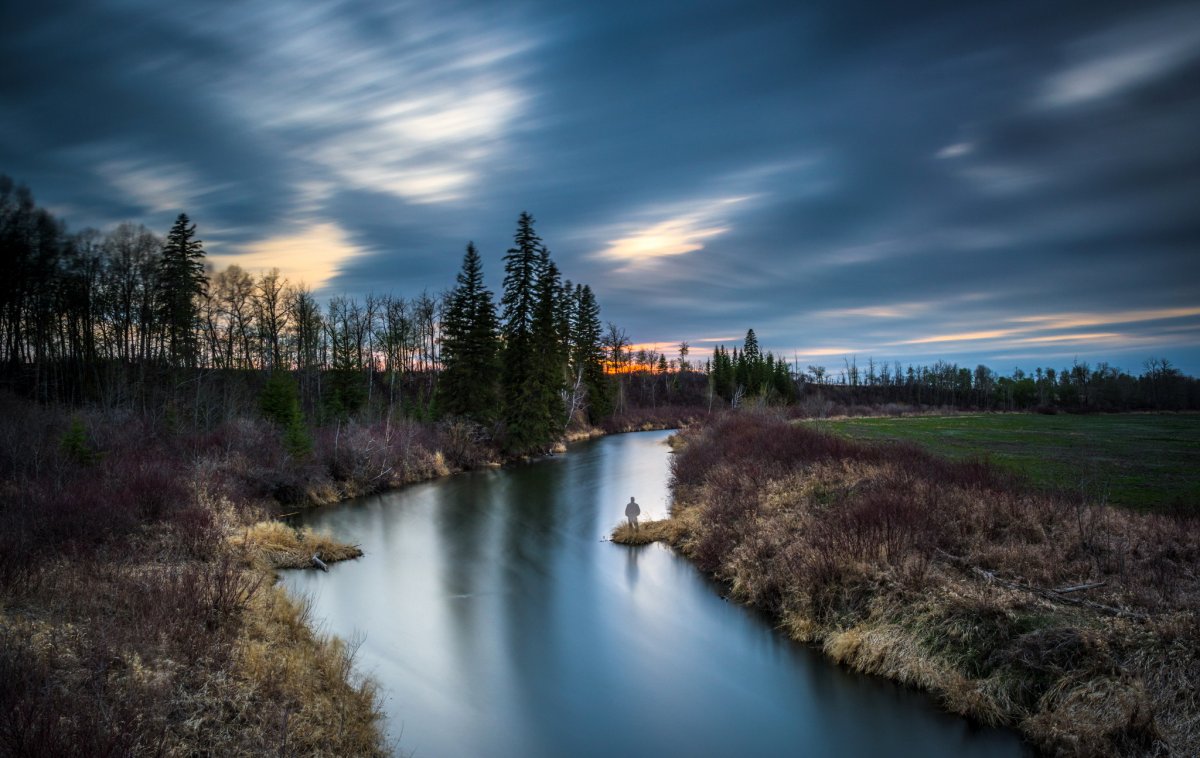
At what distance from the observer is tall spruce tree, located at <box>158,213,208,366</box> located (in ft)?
140

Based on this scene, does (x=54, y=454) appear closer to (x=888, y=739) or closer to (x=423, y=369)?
(x=888, y=739)

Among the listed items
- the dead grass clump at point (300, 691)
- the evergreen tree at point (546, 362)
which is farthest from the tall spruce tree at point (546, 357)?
the dead grass clump at point (300, 691)

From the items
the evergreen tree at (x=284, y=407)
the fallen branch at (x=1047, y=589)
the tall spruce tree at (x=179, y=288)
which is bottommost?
the fallen branch at (x=1047, y=589)

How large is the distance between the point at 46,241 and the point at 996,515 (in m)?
55.8

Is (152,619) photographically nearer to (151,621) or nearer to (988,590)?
(151,621)

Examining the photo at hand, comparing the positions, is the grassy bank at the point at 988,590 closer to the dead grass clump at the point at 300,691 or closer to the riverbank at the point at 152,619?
the dead grass clump at the point at 300,691

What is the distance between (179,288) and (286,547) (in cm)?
3681

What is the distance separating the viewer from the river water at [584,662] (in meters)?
8.32

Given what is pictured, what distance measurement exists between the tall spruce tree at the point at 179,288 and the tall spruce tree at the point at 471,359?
64.3 ft

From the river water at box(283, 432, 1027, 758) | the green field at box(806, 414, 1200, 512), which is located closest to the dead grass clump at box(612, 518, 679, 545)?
the river water at box(283, 432, 1027, 758)

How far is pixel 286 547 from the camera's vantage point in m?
15.9

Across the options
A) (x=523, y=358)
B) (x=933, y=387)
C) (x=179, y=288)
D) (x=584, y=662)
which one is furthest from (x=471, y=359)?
(x=933, y=387)

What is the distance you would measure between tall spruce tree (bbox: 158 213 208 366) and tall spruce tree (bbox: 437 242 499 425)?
64.3 feet

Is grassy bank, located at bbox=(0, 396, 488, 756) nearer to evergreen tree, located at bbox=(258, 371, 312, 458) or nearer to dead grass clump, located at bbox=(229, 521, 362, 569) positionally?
dead grass clump, located at bbox=(229, 521, 362, 569)
